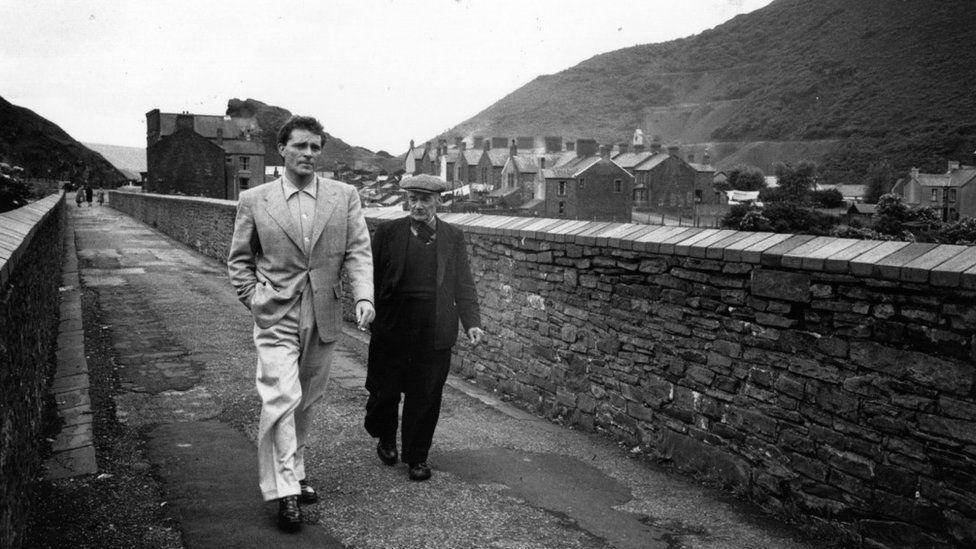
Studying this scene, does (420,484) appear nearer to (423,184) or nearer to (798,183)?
(423,184)

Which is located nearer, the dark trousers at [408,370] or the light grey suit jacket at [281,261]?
the light grey suit jacket at [281,261]

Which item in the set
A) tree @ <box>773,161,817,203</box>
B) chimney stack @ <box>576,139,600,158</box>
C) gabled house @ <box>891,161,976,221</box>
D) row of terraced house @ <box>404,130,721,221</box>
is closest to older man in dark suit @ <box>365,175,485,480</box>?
gabled house @ <box>891,161,976,221</box>

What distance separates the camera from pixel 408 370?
4812mm

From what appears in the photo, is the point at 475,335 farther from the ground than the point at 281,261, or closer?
closer

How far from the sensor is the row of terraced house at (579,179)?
74.6 m

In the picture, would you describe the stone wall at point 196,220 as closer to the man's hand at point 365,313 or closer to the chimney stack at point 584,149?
the man's hand at point 365,313

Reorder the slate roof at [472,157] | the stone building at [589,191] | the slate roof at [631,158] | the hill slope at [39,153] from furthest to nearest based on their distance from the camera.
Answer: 1. the slate roof at [472,157]
2. the slate roof at [631,158]
3. the stone building at [589,191]
4. the hill slope at [39,153]

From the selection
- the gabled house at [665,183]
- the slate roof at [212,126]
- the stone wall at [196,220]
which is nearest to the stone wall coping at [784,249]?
the stone wall at [196,220]

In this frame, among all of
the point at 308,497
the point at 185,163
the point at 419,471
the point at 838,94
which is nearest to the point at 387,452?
the point at 419,471

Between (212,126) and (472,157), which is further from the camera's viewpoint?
(472,157)

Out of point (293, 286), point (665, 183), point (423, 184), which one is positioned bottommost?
point (293, 286)

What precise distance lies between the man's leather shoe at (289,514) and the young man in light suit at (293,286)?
12mm

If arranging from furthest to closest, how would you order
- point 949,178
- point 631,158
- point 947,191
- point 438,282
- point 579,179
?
point 631,158, point 579,179, point 949,178, point 947,191, point 438,282

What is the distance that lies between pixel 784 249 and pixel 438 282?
2096mm
